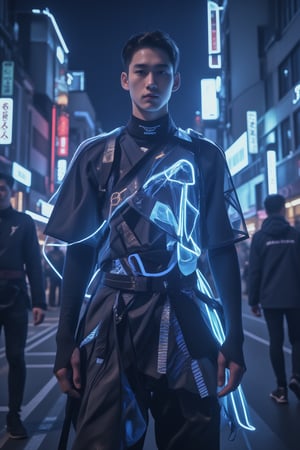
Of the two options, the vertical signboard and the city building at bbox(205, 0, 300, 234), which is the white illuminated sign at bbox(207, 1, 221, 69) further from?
Answer: the vertical signboard

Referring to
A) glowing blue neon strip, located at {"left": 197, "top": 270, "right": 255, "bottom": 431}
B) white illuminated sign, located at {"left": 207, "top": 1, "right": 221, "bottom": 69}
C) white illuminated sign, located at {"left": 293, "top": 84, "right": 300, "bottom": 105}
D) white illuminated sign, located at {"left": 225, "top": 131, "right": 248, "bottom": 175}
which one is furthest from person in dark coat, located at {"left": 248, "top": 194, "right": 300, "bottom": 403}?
white illuminated sign, located at {"left": 207, "top": 1, "right": 221, "bottom": 69}

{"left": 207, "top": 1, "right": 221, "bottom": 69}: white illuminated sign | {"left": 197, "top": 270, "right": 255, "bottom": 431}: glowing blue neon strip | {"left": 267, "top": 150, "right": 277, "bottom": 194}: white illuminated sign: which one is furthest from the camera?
{"left": 207, "top": 1, "right": 221, "bottom": 69}: white illuminated sign

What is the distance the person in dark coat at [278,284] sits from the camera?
4941 millimetres

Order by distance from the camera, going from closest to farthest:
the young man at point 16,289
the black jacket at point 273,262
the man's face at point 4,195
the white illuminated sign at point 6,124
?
1. the young man at point 16,289
2. the man's face at point 4,195
3. the black jacket at point 273,262
4. the white illuminated sign at point 6,124

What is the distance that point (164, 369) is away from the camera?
1615 millimetres

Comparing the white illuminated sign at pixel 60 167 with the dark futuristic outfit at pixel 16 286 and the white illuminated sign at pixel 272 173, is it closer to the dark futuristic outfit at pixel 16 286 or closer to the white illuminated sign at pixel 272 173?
the white illuminated sign at pixel 272 173

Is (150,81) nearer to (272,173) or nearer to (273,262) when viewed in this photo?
(273,262)

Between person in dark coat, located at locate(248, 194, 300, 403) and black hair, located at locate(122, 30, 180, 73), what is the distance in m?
3.59

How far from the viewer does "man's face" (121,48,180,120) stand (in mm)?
1894

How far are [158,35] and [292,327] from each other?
394 cm

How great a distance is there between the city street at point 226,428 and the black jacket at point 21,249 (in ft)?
3.53

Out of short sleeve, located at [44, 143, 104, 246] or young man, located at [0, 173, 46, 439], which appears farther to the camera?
young man, located at [0, 173, 46, 439]

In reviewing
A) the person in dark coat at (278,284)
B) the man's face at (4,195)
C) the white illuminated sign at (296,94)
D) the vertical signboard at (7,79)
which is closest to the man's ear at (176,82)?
the man's face at (4,195)

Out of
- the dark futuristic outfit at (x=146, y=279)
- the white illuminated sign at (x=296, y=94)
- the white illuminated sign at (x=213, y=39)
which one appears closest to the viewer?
the dark futuristic outfit at (x=146, y=279)
